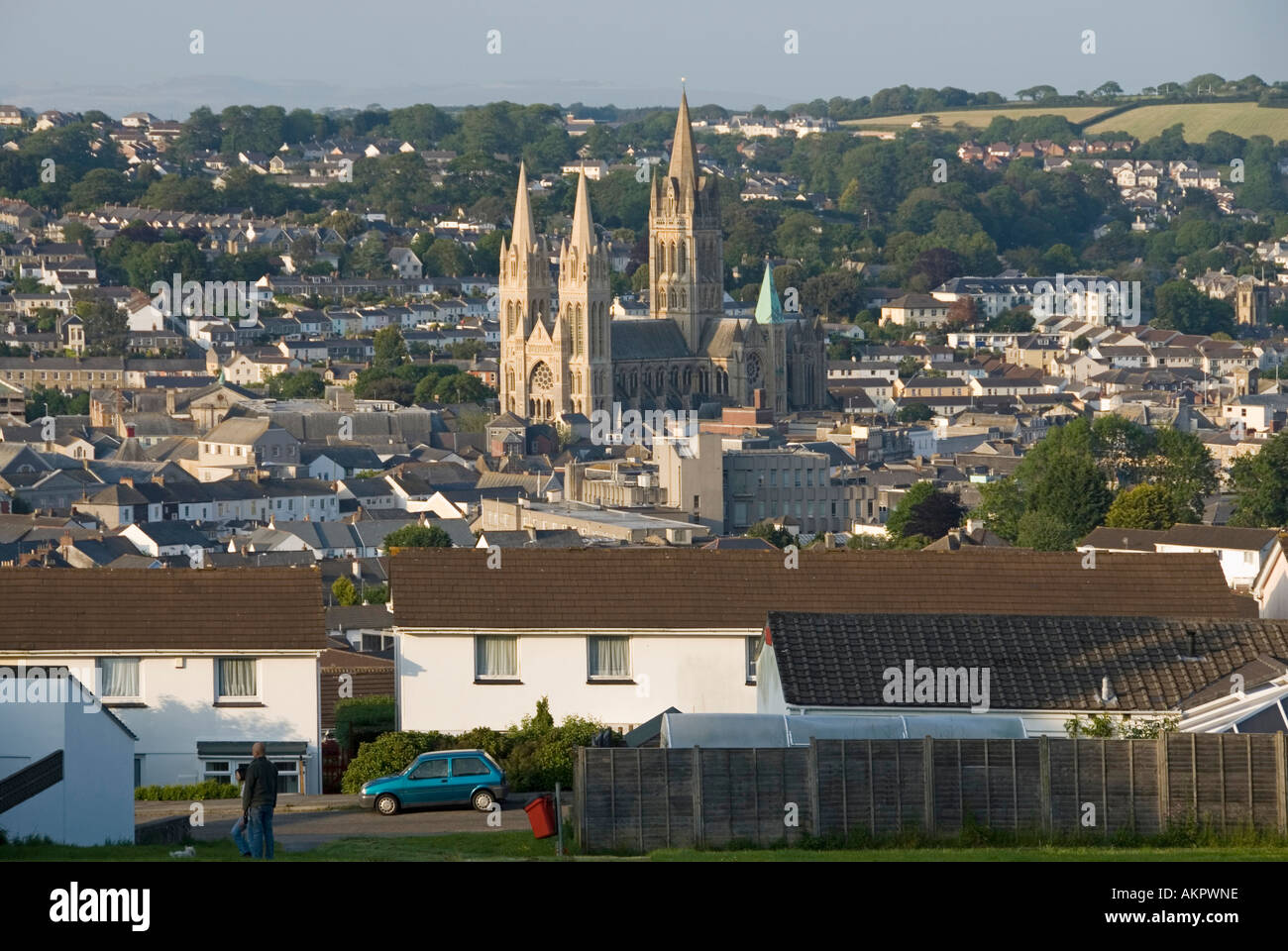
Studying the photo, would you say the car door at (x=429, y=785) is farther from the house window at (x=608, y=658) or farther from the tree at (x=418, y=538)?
the tree at (x=418, y=538)

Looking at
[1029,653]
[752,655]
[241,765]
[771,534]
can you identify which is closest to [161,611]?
[241,765]

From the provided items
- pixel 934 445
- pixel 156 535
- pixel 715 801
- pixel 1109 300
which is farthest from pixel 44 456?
pixel 1109 300

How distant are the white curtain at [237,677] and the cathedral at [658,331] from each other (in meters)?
98.3

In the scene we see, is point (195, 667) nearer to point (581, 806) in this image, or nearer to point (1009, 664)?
point (1009, 664)

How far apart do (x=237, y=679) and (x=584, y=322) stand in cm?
10084

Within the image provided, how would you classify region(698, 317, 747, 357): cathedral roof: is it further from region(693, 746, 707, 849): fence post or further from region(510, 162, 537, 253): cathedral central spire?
region(693, 746, 707, 849): fence post

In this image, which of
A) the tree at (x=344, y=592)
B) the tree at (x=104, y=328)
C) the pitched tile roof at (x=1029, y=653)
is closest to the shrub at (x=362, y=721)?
the pitched tile roof at (x=1029, y=653)

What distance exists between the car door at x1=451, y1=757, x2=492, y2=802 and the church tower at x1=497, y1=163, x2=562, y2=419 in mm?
103225

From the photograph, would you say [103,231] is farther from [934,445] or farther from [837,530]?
[837,530]

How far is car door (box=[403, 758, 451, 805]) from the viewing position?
826 inches

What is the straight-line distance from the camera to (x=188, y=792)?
2297 centimetres

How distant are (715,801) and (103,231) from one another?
174 m

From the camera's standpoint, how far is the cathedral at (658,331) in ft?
410
